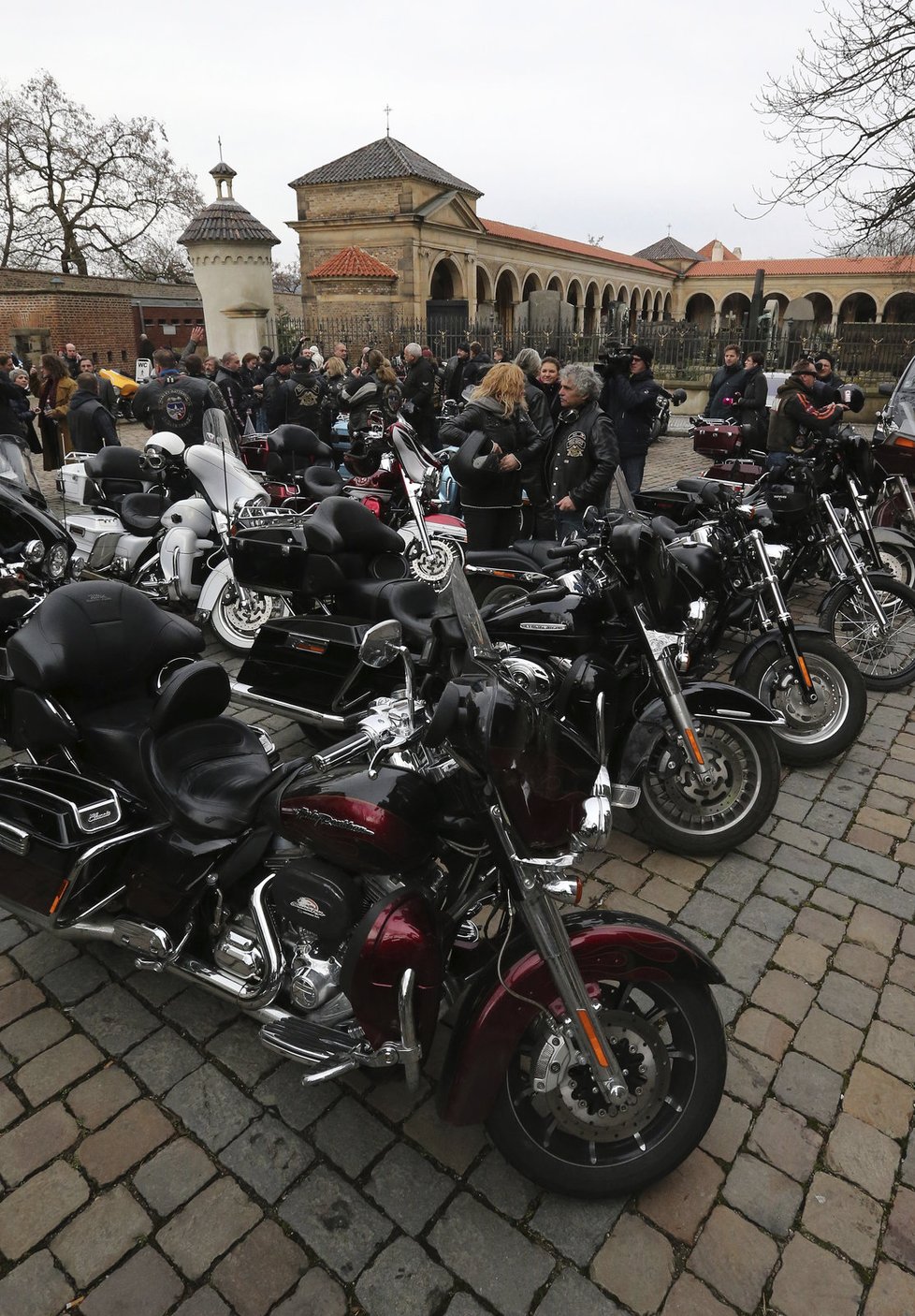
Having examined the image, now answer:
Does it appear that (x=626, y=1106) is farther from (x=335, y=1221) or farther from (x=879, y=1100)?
(x=879, y=1100)

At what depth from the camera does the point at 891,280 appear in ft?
175

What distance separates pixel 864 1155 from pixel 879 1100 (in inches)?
8.5

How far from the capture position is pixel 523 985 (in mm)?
1915

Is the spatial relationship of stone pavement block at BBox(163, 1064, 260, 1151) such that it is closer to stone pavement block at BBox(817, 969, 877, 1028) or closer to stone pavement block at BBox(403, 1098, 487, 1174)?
stone pavement block at BBox(403, 1098, 487, 1174)

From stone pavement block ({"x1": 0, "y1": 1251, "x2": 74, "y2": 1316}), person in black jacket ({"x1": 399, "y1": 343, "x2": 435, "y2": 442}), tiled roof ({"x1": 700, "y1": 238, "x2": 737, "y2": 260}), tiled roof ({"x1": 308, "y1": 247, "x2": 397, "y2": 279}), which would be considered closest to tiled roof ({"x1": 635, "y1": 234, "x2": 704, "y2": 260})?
tiled roof ({"x1": 700, "y1": 238, "x2": 737, "y2": 260})

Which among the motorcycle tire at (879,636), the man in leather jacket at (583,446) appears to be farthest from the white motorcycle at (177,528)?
the motorcycle tire at (879,636)

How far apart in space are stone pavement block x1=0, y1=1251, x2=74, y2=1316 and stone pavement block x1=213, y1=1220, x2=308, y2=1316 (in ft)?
1.17

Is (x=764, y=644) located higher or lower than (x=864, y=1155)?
higher

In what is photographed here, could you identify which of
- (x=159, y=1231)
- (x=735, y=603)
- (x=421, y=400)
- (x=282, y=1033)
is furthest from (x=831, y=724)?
(x=421, y=400)

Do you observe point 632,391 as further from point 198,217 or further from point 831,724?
point 198,217

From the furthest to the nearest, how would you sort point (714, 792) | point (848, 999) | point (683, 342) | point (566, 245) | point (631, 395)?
point (566, 245)
point (683, 342)
point (631, 395)
point (714, 792)
point (848, 999)

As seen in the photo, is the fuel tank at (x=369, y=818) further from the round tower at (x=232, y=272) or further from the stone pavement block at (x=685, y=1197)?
the round tower at (x=232, y=272)

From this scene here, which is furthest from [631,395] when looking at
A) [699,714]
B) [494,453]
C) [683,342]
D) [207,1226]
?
[683,342]

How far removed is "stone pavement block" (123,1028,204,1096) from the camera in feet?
8.09
